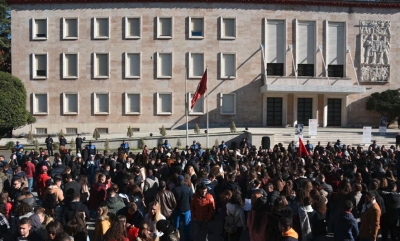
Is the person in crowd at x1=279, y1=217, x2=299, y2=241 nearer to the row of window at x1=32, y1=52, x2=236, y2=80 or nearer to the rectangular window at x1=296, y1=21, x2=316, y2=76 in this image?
the row of window at x1=32, y1=52, x2=236, y2=80

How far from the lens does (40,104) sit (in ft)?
137

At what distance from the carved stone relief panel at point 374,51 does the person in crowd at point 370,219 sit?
35153 mm

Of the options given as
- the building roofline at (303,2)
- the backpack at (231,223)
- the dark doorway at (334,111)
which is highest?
the building roofline at (303,2)

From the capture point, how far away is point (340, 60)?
42656mm

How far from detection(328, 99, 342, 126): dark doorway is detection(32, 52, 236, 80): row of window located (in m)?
9.02

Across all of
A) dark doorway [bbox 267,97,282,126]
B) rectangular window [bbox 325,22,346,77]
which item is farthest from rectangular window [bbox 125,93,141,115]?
rectangular window [bbox 325,22,346,77]

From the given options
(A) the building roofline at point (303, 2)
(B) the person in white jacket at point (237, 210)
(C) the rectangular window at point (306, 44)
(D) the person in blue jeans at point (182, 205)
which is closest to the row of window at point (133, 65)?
(A) the building roofline at point (303, 2)

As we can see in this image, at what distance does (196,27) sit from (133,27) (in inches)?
217

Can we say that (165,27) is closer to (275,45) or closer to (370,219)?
(275,45)

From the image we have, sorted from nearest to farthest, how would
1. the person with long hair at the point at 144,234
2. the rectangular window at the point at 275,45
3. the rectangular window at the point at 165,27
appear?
the person with long hair at the point at 144,234 → the rectangular window at the point at 165,27 → the rectangular window at the point at 275,45

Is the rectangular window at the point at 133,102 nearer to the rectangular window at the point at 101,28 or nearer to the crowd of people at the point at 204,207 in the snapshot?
the rectangular window at the point at 101,28

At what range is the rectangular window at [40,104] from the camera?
41438mm

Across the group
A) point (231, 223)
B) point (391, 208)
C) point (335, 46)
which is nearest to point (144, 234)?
point (231, 223)

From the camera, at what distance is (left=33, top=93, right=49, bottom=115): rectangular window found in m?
41.4
